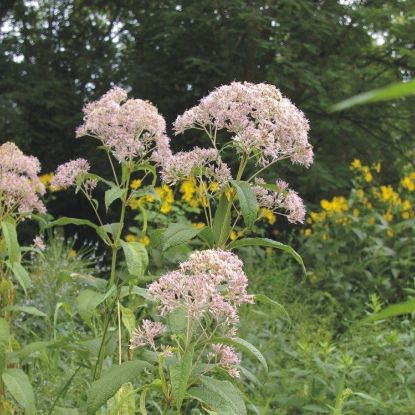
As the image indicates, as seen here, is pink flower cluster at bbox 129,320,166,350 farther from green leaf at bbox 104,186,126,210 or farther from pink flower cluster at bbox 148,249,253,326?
green leaf at bbox 104,186,126,210

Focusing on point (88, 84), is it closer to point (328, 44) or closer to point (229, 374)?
point (328, 44)

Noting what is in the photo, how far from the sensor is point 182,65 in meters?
6.94

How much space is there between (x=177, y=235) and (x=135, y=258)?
0.44 feet

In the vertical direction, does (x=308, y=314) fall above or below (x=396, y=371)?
below

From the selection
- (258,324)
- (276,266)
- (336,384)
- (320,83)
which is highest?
(320,83)

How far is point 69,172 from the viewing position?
6.68ft

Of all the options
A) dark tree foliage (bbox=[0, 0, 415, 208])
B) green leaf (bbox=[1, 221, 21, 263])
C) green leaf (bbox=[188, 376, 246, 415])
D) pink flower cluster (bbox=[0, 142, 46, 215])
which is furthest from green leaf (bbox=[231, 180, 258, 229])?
dark tree foliage (bbox=[0, 0, 415, 208])

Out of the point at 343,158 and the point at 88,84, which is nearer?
the point at 343,158

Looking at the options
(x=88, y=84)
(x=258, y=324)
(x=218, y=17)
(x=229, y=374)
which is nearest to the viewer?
(x=229, y=374)

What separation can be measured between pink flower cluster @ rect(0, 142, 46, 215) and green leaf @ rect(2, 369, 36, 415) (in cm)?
52

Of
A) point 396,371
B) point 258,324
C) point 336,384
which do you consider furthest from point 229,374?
point 258,324

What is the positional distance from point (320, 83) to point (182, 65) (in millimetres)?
1542

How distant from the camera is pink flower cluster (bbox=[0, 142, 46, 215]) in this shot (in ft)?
6.97

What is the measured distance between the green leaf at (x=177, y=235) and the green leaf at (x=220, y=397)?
0.34 metres
